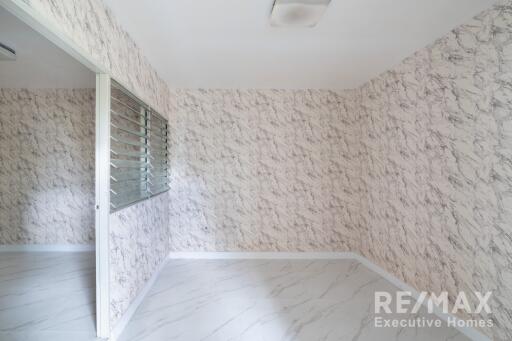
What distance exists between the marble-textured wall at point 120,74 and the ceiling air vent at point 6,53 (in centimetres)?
125

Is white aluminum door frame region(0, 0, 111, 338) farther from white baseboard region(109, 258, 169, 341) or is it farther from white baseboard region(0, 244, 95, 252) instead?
white baseboard region(0, 244, 95, 252)

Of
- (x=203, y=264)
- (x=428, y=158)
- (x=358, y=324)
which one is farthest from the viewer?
(x=203, y=264)

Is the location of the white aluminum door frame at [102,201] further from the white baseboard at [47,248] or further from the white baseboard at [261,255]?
the white baseboard at [47,248]

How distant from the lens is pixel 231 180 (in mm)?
3361

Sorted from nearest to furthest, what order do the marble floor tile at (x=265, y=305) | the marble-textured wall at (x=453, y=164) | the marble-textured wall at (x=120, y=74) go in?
the marble-textured wall at (x=120, y=74)
the marble-textured wall at (x=453, y=164)
the marble floor tile at (x=265, y=305)

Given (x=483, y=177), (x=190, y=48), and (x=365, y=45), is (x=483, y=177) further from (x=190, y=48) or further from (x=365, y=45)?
(x=190, y=48)

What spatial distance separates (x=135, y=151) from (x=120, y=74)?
0.90 m

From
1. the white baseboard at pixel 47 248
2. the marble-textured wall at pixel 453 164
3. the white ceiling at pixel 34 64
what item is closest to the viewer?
the marble-textured wall at pixel 453 164

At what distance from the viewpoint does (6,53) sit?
7.30 ft

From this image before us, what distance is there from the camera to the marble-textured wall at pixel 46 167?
354 centimetres

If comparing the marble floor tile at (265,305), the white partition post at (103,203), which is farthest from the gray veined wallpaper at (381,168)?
the white partition post at (103,203)

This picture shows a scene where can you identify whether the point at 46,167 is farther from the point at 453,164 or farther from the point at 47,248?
the point at 453,164

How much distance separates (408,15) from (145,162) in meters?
2.70

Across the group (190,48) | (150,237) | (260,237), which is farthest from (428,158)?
(150,237)
